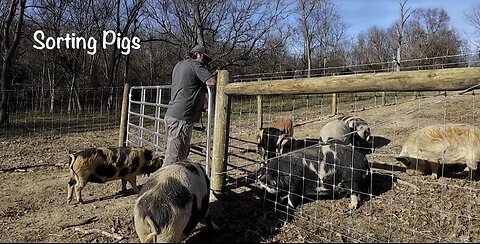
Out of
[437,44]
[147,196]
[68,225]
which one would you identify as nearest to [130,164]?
[68,225]

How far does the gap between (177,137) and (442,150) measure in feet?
11.3

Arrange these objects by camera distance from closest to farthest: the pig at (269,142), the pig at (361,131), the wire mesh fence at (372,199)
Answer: the wire mesh fence at (372,199) < the pig at (269,142) < the pig at (361,131)

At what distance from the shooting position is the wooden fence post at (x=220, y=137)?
4.83 m

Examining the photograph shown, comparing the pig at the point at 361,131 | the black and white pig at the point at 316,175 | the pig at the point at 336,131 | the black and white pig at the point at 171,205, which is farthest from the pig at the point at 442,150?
the black and white pig at the point at 171,205

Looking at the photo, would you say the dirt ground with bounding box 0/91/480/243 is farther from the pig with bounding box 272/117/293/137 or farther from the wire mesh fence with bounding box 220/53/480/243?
the pig with bounding box 272/117/293/137

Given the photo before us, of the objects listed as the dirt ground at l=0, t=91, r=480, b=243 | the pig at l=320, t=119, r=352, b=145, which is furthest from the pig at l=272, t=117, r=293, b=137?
the dirt ground at l=0, t=91, r=480, b=243

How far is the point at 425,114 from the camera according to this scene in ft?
36.9

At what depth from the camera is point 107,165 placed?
561cm

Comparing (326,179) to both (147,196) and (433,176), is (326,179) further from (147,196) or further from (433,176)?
(147,196)

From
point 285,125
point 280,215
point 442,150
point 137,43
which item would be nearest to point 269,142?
point 285,125

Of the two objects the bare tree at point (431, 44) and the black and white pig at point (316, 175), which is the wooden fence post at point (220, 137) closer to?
the black and white pig at point (316, 175)

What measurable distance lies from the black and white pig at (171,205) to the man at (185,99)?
2.92 feet

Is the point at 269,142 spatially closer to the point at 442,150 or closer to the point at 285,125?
the point at 285,125

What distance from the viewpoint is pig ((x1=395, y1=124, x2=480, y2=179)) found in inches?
210
